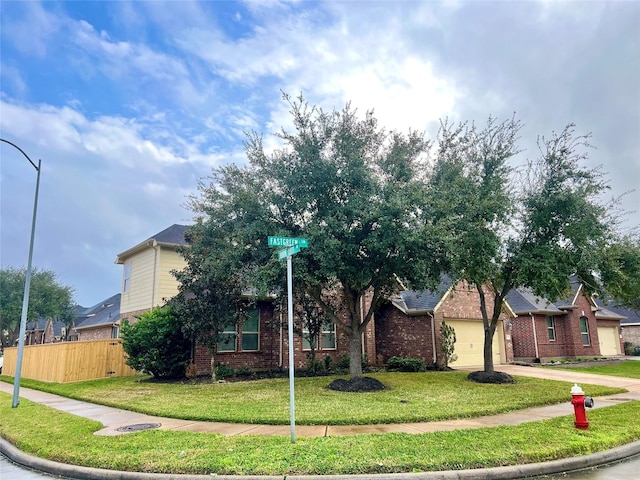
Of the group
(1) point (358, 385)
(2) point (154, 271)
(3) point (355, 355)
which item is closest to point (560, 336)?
(3) point (355, 355)

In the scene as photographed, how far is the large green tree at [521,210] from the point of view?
499 inches

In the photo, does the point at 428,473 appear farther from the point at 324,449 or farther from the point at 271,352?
the point at 271,352

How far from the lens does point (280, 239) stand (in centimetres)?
711

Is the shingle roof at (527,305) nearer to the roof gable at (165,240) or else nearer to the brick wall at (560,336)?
the brick wall at (560,336)

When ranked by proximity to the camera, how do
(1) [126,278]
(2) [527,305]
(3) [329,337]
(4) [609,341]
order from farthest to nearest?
(4) [609,341]
(2) [527,305]
(1) [126,278]
(3) [329,337]

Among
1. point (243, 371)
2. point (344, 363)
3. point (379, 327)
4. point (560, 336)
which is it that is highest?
point (379, 327)

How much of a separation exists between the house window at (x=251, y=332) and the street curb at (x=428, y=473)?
12.0 m

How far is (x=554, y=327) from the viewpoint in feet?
85.3

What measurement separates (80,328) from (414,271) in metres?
27.5

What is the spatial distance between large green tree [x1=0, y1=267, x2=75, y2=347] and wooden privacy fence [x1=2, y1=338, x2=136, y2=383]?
2405 centimetres

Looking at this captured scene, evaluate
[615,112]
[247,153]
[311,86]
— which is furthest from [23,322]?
[615,112]

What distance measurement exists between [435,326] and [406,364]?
243cm

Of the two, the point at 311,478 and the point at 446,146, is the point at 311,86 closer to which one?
the point at 446,146

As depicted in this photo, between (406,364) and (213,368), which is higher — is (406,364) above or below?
below
